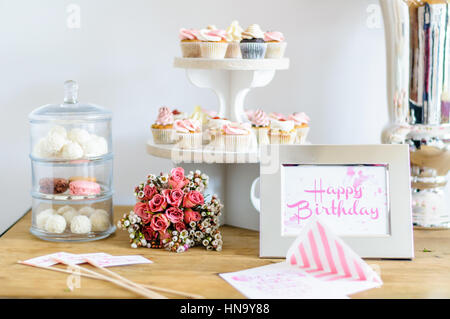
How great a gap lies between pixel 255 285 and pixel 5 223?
1.08 metres

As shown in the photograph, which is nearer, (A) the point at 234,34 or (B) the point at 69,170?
(B) the point at 69,170

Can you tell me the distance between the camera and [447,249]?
1.26 m

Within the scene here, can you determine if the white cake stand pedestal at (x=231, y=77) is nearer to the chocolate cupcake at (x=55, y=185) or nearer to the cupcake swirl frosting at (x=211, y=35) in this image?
the cupcake swirl frosting at (x=211, y=35)

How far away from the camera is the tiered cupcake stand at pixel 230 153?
131 cm

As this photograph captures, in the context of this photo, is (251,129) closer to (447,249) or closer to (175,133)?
(175,133)

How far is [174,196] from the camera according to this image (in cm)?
124

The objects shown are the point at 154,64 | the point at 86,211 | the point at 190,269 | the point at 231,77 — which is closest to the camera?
the point at 190,269

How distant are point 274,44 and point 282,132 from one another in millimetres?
227

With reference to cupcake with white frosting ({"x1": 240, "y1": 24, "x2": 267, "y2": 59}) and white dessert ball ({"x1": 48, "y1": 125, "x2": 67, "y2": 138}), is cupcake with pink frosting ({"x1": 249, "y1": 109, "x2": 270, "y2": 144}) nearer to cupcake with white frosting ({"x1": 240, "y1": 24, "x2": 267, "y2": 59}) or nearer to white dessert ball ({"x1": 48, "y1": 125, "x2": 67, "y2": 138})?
cupcake with white frosting ({"x1": 240, "y1": 24, "x2": 267, "y2": 59})

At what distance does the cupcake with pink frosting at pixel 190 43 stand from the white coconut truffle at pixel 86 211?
45 centimetres

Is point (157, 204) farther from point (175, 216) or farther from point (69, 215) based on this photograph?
point (69, 215)

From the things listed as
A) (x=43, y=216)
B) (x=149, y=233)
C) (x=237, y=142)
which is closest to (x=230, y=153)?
(x=237, y=142)
